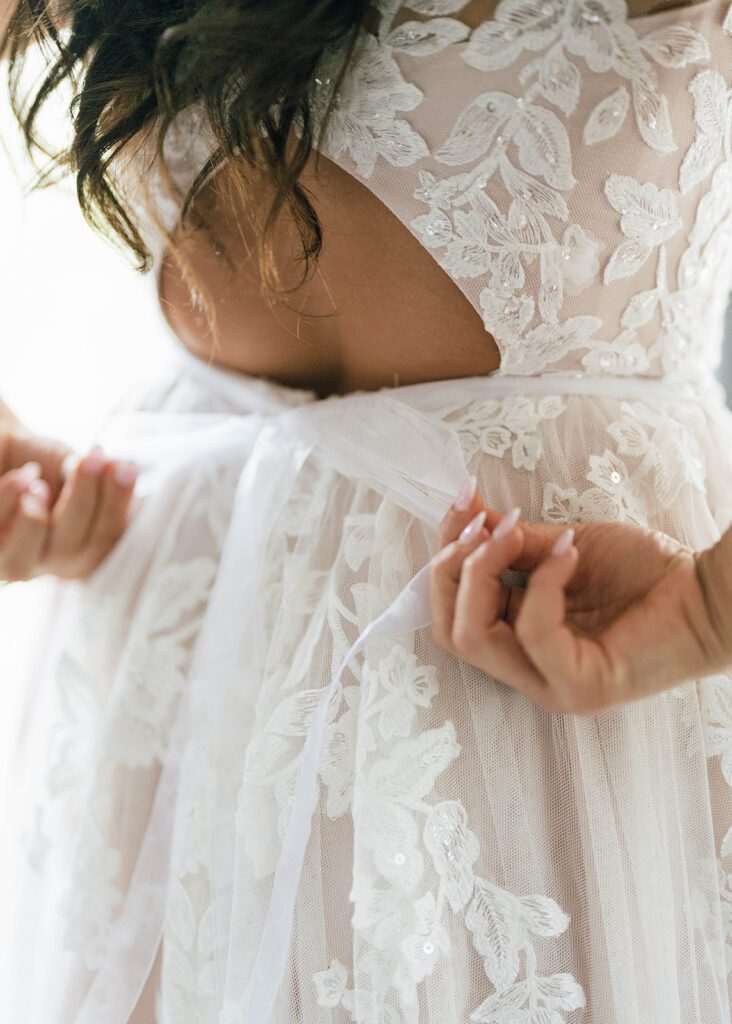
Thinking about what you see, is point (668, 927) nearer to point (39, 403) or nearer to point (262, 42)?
point (262, 42)

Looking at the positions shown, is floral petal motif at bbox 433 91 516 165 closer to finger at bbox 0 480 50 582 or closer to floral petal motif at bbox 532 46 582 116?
floral petal motif at bbox 532 46 582 116

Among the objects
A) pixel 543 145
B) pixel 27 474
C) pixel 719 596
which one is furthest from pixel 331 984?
pixel 543 145

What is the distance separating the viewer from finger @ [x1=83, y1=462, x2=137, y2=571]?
2.36ft

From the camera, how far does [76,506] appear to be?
0.71 metres

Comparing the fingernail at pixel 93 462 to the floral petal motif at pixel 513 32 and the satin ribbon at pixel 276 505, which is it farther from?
the floral petal motif at pixel 513 32

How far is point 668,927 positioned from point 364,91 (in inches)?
21.5

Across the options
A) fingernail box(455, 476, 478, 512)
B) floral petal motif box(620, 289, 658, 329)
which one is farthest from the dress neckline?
fingernail box(455, 476, 478, 512)

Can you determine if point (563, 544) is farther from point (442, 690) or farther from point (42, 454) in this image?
point (42, 454)

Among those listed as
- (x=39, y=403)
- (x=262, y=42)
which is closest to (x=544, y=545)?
(x=262, y=42)

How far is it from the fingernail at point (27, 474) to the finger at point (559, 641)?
0.41 m

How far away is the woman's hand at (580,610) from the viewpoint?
51cm

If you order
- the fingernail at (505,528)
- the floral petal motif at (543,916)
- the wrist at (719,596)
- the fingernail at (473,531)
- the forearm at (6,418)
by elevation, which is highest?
the forearm at (6,418)

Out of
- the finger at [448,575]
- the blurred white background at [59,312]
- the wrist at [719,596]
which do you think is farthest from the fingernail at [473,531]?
the blurred white background at [59,312]

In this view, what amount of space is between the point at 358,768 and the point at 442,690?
0.23 ft
